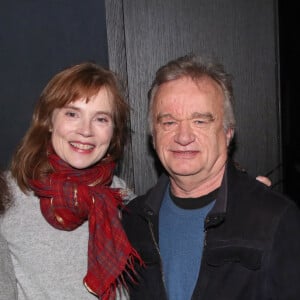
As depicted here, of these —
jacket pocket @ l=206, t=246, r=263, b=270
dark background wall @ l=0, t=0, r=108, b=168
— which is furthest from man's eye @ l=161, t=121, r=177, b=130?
dark background wall @ l=0, t=0, r=108, b=168

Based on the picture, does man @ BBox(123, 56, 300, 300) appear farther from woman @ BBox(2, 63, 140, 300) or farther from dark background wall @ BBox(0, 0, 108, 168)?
dark background wall @ BBox(0, 0, 108, 168)

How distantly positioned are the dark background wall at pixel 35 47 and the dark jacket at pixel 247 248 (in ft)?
4.02

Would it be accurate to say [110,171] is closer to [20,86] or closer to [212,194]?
[212,194]

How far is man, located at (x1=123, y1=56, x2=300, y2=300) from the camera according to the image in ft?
5.39

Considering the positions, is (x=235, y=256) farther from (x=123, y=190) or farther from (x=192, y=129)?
(x=123, y=190)

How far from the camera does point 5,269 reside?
5.86 ft

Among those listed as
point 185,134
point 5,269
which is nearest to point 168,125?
point 185,134

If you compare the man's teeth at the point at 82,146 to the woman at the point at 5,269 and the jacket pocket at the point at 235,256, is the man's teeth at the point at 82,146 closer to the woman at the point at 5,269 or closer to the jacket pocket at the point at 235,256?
the woman at the point at 5,269

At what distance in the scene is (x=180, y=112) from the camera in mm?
1829

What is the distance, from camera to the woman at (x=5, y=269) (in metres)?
1.74

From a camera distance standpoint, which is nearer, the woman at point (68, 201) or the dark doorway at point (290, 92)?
the woman at point (68, 201)

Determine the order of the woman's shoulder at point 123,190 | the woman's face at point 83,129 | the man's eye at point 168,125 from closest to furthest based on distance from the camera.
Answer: the man's eye at point 168,125 → the woman's face at point 83,129 → the woman's shoulder at point 123,190

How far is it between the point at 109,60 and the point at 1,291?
1.43 m

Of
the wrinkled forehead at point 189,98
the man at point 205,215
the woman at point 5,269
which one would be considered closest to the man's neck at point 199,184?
the man at point 205,215
